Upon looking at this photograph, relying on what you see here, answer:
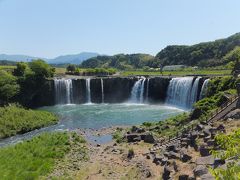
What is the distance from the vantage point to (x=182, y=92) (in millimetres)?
61094

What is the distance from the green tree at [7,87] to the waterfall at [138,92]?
870 inches

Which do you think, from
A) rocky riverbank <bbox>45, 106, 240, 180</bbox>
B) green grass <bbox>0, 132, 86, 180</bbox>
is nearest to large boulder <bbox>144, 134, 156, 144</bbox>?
rocky riverbank <bbox>45, 106, 240, 180</bbox>

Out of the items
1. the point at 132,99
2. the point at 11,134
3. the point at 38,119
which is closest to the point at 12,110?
the point at 38,119

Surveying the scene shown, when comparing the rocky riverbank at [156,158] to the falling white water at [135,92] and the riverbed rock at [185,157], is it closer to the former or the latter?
the riverbed rock at [185,157]

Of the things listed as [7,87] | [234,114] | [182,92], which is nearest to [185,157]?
[234,114]

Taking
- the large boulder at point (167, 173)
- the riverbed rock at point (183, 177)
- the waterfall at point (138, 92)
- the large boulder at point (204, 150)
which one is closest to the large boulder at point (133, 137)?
the large boulder at point (204, 150)

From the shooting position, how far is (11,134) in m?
47.0

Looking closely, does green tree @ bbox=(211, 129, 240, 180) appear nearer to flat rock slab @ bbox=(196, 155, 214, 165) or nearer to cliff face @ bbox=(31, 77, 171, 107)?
flat rock slab @ bbox=(196, 155, 214, 165)

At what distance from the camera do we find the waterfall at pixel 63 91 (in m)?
72.4

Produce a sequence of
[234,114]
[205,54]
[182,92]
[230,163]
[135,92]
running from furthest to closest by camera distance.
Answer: [205,54] < [135,92] < [182,92] < [234,114] < [230,163]

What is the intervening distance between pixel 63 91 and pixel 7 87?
1144cm

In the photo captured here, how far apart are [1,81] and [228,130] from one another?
1961 inches

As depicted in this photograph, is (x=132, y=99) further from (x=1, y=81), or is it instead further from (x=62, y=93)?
(x=1, y=81)

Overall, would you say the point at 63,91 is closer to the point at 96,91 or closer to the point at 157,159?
the point at 96,91
